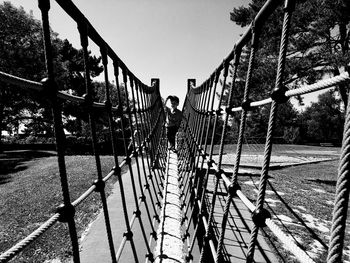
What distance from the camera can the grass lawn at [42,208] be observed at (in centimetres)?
556

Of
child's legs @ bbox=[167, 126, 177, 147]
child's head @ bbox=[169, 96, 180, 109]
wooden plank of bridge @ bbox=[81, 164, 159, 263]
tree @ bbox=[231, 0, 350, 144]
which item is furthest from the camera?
tree @ bbox=[231, 0, 350, 144]

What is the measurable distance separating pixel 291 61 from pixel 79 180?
10.1 m

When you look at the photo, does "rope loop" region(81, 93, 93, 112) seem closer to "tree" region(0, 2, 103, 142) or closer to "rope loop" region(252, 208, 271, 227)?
"rope loop" region(252, 208, 271, 227)

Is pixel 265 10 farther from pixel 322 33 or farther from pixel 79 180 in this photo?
pixel 322 33

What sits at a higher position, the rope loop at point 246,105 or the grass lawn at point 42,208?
the rope loop at point 246,105

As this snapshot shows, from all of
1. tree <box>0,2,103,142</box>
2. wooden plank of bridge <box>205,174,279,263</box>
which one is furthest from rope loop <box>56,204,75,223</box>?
tree <box>0,2,103,142</box>

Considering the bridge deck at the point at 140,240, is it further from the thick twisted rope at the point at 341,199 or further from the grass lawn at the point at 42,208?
the thick twisted rope at the point at 341,199

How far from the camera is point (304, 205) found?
8.70m

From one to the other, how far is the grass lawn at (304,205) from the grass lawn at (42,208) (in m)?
4.58

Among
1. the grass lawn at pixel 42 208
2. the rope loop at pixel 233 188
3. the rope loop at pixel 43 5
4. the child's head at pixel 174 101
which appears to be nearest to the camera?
the rope loop at pixel 43 5

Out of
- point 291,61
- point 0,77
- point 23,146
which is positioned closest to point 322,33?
point 291,61

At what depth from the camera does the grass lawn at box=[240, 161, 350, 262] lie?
5892 mm

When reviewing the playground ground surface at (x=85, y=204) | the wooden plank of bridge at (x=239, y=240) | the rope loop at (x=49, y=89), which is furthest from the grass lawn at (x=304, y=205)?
the rope loop at (x=49, y=89)

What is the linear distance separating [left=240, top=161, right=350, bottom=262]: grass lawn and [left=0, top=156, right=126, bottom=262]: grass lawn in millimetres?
4576
